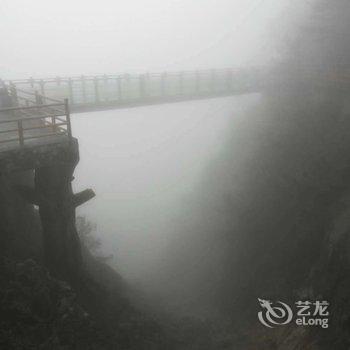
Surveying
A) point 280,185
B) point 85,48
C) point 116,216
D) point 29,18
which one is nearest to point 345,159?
point 280,185

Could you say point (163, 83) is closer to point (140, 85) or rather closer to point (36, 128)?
point (140, 85)

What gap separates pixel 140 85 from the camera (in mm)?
25000

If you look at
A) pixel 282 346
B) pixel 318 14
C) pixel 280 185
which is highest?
pixel 318 14

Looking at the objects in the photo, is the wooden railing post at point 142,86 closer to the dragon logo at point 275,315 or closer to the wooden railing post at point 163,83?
the wooden railing post at point 163,83

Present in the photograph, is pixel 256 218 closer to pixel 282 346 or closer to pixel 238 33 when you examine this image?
pixel 282 346

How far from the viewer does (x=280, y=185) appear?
22656 millimetres

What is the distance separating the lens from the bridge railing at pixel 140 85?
23062 millimetres

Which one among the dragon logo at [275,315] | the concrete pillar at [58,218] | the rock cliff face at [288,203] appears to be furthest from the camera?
the rock cliff face at [288,203]

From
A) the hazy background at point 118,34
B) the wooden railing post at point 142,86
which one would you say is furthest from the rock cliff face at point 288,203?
→ the hazy background at point 118,34

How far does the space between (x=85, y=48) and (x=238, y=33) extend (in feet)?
132

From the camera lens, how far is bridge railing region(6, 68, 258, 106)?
908 inches

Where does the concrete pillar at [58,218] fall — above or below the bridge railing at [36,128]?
below

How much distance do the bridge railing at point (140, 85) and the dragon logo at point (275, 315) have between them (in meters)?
13.4

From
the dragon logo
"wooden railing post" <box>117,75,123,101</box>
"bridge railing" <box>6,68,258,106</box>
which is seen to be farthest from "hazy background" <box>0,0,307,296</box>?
the dragon logo
